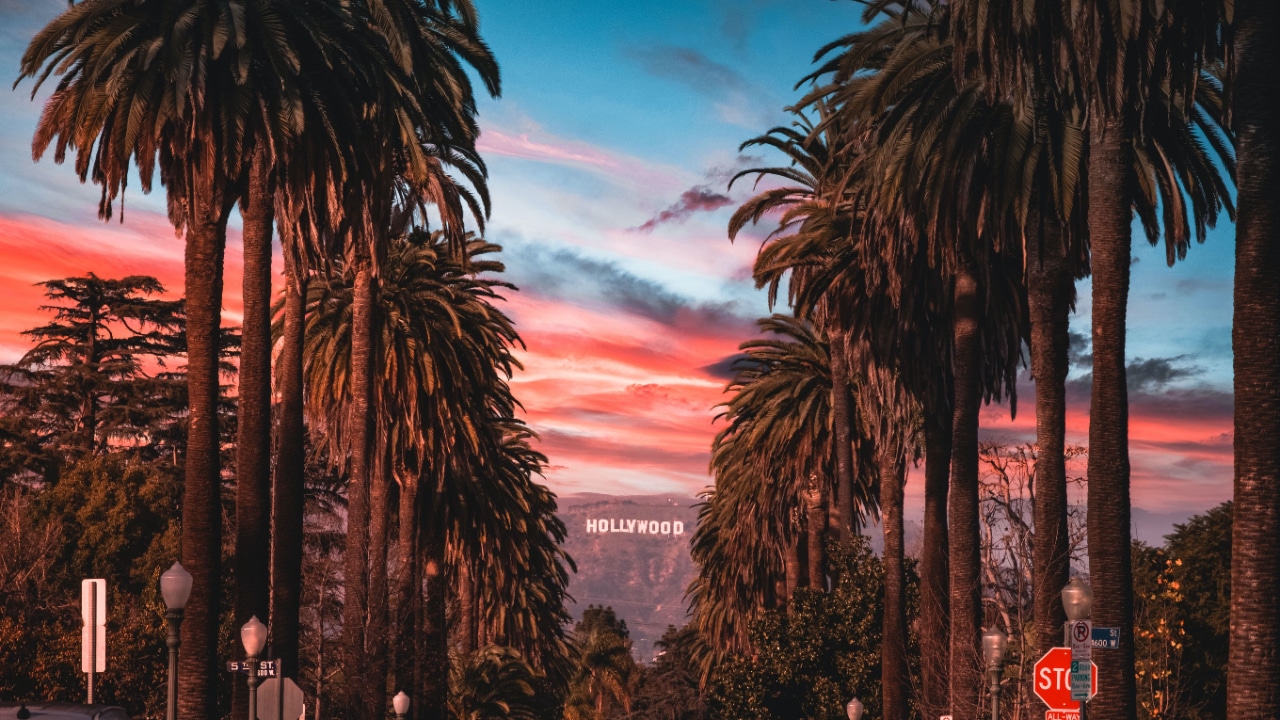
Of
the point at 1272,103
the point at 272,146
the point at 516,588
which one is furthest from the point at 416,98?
the point at 516,588

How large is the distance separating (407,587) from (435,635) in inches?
172

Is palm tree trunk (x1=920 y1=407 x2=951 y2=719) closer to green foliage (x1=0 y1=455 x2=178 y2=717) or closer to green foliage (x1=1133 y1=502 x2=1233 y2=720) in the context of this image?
green foliage (x1=1133 y1=502 x2=1233 y2=720)

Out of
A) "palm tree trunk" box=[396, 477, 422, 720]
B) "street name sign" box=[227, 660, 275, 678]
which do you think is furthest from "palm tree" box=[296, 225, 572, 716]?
"street name sign" box=[227, 660, 275, 678]

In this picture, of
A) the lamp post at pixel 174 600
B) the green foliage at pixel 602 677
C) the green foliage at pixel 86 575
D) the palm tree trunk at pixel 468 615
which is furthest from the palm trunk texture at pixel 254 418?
the green foliage at pixel 602 677

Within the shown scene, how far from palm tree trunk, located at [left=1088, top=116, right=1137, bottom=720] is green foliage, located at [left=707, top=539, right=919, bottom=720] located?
25.5 metres

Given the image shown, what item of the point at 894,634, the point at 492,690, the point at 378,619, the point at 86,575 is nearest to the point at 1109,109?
the point at 894,634

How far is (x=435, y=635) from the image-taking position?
159 ft

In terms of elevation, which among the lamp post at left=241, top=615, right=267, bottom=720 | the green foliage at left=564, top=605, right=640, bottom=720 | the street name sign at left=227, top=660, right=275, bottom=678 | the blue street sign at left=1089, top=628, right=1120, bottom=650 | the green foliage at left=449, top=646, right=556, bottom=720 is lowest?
the green foliage at left=564, top=605, right=640, bottom=720

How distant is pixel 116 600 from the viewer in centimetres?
4906

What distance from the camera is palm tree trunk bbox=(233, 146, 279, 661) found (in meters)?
24.6

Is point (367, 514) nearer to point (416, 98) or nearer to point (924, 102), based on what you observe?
point (416, 98)

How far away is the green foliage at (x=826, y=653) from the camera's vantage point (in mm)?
46250

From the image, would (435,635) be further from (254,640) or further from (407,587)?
(254,640)

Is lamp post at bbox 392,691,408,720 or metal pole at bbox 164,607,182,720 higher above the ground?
metal pole at bbox 164,607,182,720
